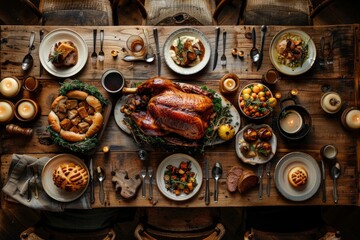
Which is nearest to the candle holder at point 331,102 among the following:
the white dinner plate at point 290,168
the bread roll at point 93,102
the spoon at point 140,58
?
the white dinner plate at point 290,168

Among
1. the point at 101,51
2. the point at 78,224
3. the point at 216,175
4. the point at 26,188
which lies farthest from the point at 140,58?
the point at 78,224

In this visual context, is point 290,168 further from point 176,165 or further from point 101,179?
point 101,179

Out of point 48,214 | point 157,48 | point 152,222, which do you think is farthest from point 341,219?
point 48,214

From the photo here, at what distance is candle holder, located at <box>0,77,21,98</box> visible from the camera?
9.32ft

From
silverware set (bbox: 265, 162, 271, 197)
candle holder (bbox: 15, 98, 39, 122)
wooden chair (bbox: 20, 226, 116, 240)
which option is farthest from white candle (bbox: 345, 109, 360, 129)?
candle holder (bbox: 15, 98, 39, 122)

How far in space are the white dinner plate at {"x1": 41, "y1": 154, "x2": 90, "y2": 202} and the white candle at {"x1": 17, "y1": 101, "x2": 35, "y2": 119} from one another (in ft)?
1.26

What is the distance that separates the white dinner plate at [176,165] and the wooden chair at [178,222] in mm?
322

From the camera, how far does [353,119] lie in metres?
2.90

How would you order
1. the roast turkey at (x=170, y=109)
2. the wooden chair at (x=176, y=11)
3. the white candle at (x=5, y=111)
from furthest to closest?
the wooden chair at (x=176, y=11) → the white candle at (x=5, y=111) → the roast turkey at (x=170, y=109)

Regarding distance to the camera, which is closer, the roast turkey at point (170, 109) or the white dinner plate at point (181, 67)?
the roast turkey at point (170, 109)

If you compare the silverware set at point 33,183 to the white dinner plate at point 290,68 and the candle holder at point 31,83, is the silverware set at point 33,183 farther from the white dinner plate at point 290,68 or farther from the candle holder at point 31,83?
the white dinner plate at point 290,68

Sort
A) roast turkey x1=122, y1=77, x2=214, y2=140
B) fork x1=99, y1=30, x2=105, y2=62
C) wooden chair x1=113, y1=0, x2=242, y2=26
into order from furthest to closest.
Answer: wooden chair x1=113, y1=0, x2=242, y2=26 → fork x1=99, y1=30, x2=105, y2=62 → roast turkey x1=122, y1=77, x2=214, y2=140

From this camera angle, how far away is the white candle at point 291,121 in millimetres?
2922

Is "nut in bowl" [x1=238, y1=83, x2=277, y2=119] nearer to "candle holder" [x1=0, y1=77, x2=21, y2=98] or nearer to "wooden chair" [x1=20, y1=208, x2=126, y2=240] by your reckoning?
"wooden chair" [x1=20, y1=208, x2=126, y2=240]
